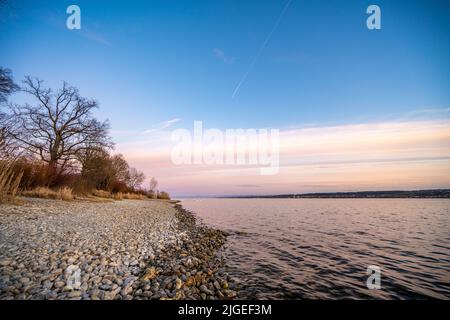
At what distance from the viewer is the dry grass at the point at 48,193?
48.1 ft

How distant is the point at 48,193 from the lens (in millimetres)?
15305

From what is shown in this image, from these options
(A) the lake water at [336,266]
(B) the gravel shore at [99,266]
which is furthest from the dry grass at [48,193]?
(A) the lake water at [336,266]

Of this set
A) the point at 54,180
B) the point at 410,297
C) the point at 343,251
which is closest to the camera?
the point at 410,297

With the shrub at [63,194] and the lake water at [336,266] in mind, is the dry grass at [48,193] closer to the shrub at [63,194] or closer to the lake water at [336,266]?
the shrub at [63,194]

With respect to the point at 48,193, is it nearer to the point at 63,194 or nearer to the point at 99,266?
the point at 63,194

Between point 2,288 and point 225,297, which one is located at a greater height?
point 2,288

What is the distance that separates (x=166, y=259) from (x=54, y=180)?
17.5 m

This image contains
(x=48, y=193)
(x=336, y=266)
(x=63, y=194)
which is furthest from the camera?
(x=63, y=194)

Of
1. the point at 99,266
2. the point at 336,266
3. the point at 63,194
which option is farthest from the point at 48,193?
the point at 336,266

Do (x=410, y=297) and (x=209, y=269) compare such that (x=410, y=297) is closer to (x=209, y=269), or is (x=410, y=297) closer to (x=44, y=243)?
(x=209, y=269)

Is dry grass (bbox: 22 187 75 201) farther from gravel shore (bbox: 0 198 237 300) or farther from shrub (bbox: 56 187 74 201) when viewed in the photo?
gravel shore (bbox: 0 198 237 300)
